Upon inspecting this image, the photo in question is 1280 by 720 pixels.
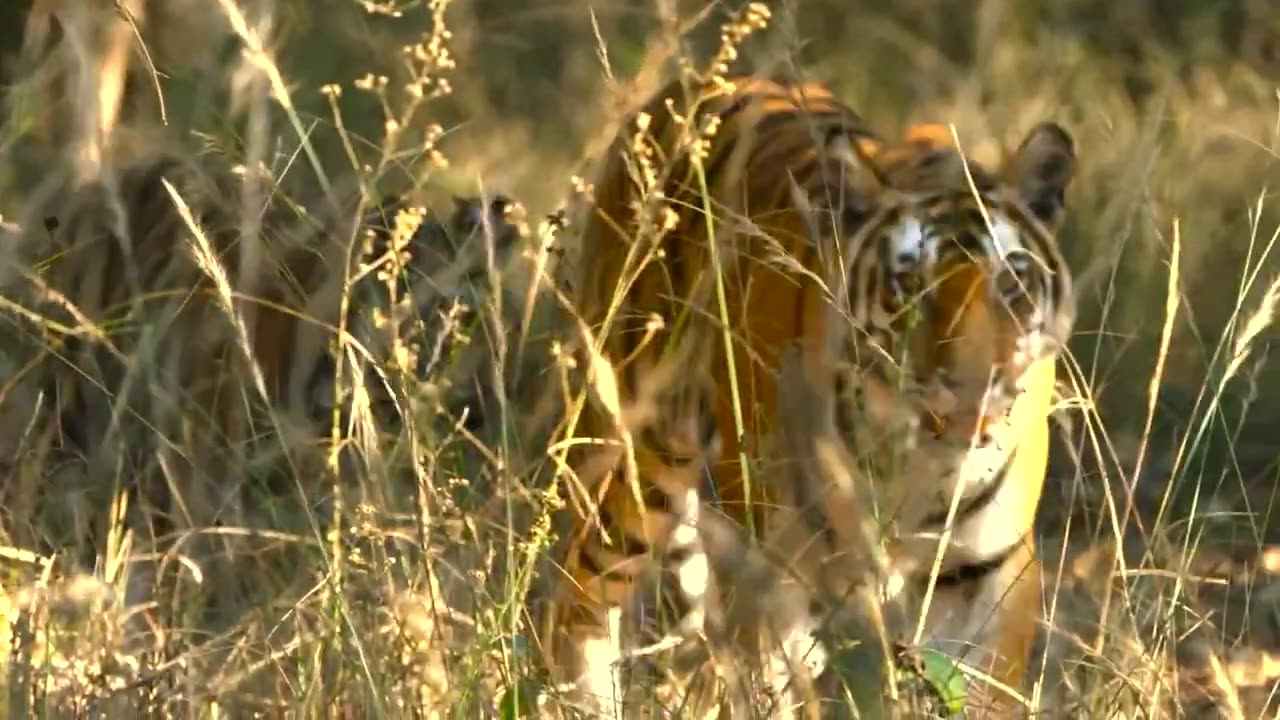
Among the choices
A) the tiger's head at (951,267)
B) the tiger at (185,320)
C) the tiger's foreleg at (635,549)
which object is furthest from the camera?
the tiger at (185,320)

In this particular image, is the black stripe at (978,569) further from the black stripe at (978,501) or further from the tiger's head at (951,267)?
the tiger's head at (951,267)

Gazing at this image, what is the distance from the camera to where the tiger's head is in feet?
8.08

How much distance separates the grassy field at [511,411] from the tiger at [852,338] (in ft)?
0.33

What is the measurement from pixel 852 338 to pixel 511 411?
1.33 feet

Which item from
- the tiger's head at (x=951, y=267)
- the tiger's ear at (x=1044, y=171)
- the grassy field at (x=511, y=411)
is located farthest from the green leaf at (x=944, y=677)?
the tiger's ear at (x=1044, y=171)

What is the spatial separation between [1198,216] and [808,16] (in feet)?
8.43

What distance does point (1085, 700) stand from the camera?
177cm

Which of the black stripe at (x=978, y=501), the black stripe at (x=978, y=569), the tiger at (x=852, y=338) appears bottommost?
the black stripe at (x=978, y=569)

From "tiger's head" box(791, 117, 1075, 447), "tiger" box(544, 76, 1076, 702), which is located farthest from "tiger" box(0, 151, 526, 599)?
"tiger's head" box(791, 117, 1075, 447)

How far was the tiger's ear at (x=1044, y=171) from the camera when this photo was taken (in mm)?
2600

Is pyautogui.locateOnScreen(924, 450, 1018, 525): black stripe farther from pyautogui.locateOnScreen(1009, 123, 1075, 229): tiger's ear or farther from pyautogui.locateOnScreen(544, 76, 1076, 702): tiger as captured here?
pyautogui.locateOnScreen(1009, 123, 1075, 229): tiger's ear

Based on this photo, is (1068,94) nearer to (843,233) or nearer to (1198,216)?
(1198,216)

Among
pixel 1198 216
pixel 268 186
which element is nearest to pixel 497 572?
pixel 268 186

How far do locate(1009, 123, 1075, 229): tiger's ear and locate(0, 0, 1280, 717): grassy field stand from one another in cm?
11
